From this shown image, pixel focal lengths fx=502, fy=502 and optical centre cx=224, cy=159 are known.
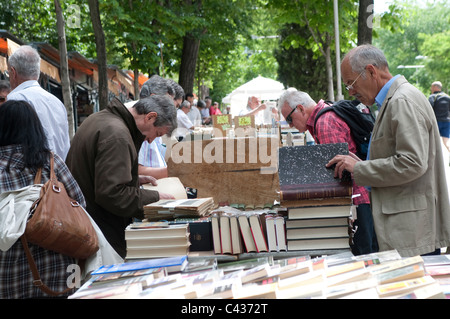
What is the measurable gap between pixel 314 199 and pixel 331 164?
0.22m

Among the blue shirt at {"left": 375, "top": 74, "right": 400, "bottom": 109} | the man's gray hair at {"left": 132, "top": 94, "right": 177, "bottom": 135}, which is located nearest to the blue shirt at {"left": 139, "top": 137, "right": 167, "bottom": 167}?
the man's gray hair at {"left": 132, "top": 94, "right": 177, "bottom": 135}

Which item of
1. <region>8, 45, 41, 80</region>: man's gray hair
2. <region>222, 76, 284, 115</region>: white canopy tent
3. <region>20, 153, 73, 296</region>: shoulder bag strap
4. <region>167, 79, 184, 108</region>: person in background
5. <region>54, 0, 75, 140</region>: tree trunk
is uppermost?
<region>222, 76, 284, 115</region>: white canopy tent

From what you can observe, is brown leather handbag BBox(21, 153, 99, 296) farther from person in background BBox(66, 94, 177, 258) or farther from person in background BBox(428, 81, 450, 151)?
person in background BBox(428, 81, 450, 151)

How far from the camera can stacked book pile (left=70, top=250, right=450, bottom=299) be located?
1541mm

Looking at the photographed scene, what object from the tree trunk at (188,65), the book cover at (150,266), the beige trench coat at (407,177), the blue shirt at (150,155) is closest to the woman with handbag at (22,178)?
the book cover at (150,266)

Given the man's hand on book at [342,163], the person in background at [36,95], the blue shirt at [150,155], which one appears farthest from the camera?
the blue shirt at [150,155]

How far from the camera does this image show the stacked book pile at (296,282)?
1541 millimetres

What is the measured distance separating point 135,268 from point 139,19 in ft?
33.4

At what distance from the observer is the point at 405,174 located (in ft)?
8.25

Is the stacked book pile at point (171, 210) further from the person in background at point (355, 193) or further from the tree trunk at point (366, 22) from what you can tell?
the tree trunk at point (366, 22)

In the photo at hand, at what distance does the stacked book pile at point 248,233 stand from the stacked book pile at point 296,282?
759 millimetres

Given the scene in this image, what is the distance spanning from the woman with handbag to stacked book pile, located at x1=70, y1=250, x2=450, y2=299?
0.99m

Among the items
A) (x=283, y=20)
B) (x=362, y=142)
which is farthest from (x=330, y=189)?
(x=283, y=20)
